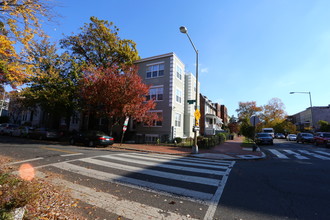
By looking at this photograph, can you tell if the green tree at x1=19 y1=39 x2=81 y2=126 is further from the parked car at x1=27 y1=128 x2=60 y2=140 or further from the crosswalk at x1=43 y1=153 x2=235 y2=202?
the crosswalk at x1=43 y1=153 x2=235 y2=202

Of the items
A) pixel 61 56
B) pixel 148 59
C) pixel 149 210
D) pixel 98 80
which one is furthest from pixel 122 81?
pixel 149 210

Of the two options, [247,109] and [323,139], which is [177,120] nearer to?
[323,139]

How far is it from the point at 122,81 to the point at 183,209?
14070 mm

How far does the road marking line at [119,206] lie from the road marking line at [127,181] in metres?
1.02

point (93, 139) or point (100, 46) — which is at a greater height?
point (100, 46)

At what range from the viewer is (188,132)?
26281 mm

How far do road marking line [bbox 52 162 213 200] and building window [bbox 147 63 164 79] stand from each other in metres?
17.7

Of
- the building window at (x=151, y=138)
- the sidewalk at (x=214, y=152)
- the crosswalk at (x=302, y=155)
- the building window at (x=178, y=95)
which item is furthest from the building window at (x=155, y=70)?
the crosswalk at (x=302, y=155)

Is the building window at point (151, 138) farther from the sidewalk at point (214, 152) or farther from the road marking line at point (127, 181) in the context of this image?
the road marking line at point (127, 181)

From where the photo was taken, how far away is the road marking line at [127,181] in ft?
15.7

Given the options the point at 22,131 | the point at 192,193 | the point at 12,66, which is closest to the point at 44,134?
the point at 22,131

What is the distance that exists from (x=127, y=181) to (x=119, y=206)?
1.81 metres

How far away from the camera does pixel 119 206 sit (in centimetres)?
402

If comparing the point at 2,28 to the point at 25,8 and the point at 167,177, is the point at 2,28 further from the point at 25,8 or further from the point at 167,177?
the point at 167,177
